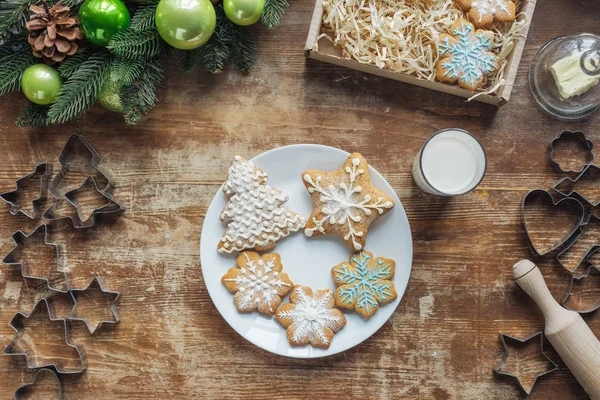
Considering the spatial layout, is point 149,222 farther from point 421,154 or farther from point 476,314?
point 476,314

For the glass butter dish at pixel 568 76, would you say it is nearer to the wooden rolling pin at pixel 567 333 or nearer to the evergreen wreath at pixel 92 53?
the wooden rolling pin at pixel 567 333

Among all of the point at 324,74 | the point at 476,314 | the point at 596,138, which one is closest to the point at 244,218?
the point at 324,74

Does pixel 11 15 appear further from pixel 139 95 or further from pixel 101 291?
pixel 101 291

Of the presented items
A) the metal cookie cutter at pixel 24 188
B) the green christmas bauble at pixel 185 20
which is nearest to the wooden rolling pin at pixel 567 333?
the green christmas bauble at pixel 185 20

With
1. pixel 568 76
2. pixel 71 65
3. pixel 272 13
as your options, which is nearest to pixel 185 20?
pixel 272 13

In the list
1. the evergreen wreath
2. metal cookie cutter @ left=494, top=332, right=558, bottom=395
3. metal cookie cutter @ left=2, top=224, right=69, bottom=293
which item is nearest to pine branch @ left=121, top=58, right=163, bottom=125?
the evergreen wreath
